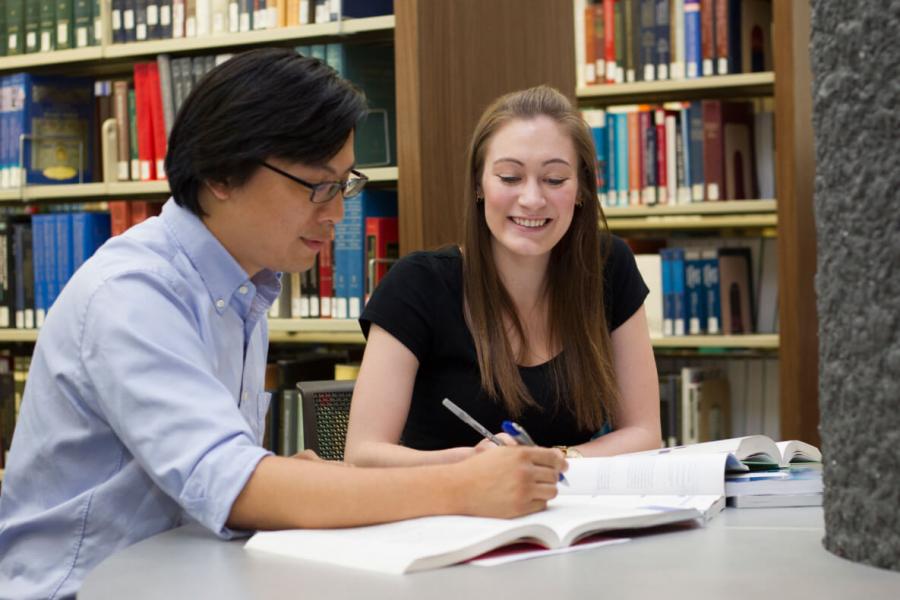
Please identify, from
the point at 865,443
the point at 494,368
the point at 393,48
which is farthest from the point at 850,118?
the point at 393,48

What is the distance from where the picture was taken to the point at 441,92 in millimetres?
2877

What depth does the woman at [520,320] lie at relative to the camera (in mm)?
2049

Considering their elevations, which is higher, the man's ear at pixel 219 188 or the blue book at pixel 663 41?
the blue book at pixel 663 41

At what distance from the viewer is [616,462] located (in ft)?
4.75

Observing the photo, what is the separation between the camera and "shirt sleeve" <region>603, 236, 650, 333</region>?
86.5 inches

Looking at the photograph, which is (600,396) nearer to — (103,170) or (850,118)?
(850,118)

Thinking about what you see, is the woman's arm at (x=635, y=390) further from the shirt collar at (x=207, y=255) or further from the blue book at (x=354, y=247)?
the blue book at (x=354, y=247)

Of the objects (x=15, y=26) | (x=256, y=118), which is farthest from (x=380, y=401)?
(x=15, y=26)

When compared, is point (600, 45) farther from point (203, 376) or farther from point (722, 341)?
point (203, 376)

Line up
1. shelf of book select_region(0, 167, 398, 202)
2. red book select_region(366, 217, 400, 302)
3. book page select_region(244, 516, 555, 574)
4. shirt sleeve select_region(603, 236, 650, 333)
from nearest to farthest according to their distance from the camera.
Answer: book page select_region(244, 516, 555, 574), shirt sleeve select_region(603, 236, 650, 333), red book select_region(366, 217, 400, 302), shelf of book select_region(0, 167, 398, 202)

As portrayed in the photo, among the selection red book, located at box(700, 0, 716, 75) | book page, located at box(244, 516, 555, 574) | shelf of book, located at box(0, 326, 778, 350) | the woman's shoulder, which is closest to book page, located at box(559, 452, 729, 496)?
book page, located at box(244, 516, 555, 574)

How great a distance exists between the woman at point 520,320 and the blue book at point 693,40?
153 centimetres

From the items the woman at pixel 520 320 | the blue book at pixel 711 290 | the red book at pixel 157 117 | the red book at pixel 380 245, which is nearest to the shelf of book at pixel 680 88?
the blue book at pixel 711 290

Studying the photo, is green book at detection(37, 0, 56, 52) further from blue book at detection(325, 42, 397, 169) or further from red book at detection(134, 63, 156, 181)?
blue book at detection(325, 42, 397, 169)
